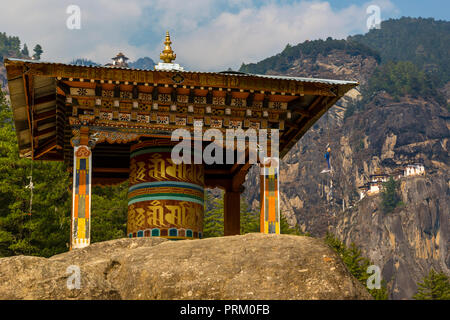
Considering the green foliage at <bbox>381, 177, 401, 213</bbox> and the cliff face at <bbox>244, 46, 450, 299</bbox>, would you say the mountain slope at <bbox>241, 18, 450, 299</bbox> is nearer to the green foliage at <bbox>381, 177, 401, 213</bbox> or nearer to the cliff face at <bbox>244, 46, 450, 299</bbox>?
the cliff face at <bbox>244, 46, 450, 299</bbox>

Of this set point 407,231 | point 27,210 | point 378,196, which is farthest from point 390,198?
point 27,210

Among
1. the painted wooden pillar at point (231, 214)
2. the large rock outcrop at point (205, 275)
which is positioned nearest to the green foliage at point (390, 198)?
the painted wooden pillar at point (231, 214)

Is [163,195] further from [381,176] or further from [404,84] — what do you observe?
[404,84]

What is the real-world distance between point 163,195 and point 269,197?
300 centimetres

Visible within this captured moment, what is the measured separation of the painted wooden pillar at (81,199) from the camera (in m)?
16.3

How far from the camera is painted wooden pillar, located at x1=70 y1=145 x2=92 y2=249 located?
643 inches

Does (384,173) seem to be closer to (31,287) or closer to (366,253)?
(366,253)

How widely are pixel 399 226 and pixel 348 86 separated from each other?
132088 millimetres

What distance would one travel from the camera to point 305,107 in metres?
19.2

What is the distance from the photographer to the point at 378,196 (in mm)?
157750

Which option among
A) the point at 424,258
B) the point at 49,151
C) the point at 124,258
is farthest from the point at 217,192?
the point at 124,258

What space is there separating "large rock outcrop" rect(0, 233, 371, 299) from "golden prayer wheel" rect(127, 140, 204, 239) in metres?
7.17

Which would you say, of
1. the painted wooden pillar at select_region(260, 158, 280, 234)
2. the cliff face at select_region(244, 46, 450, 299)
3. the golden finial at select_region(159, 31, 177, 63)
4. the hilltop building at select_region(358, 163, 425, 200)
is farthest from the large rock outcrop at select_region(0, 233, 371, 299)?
the hilltop building at select_region(358, 163, 425, 200)

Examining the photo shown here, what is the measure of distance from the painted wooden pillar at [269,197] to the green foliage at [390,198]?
138 metres
